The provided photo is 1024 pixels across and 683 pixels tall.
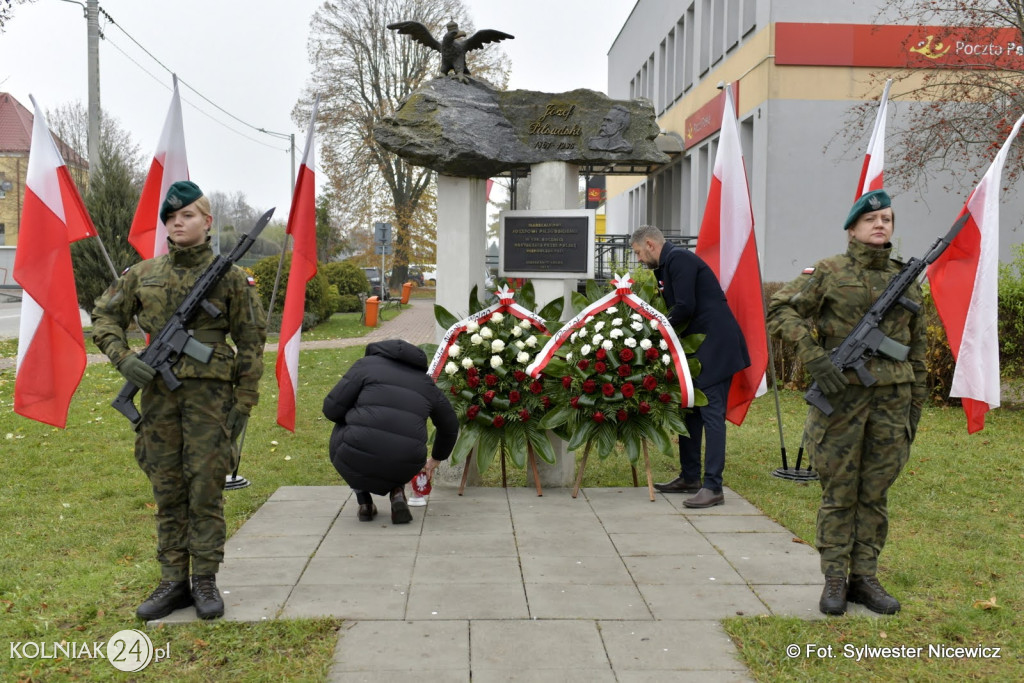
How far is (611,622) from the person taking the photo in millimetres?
4422

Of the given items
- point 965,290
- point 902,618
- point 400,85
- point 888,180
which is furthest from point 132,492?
point 400,85

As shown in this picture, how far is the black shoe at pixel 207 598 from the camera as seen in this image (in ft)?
14.3

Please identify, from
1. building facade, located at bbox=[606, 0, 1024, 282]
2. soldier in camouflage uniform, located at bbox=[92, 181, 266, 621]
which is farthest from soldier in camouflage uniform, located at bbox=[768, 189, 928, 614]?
building facade, located at bbox=[606, 0, 1024, 282]

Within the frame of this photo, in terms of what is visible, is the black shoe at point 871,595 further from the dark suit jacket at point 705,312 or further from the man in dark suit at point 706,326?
the dark suit jacket at point 705,312

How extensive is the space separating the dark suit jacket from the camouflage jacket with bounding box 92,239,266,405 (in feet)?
11.4

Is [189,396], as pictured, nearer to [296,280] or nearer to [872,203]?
[296,280]

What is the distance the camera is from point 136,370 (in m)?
4.09

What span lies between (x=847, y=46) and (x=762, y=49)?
1.71m

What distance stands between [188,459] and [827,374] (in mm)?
2992

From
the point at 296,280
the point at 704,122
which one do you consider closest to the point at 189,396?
the point at 296,280

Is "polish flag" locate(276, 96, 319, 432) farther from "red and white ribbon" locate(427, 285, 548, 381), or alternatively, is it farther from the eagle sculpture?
the eagle sculpture

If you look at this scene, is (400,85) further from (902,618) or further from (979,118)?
(902,618)

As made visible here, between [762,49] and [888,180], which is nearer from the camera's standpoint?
[888,180]

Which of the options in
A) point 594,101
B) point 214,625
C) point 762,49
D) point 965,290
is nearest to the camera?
point 214,625
